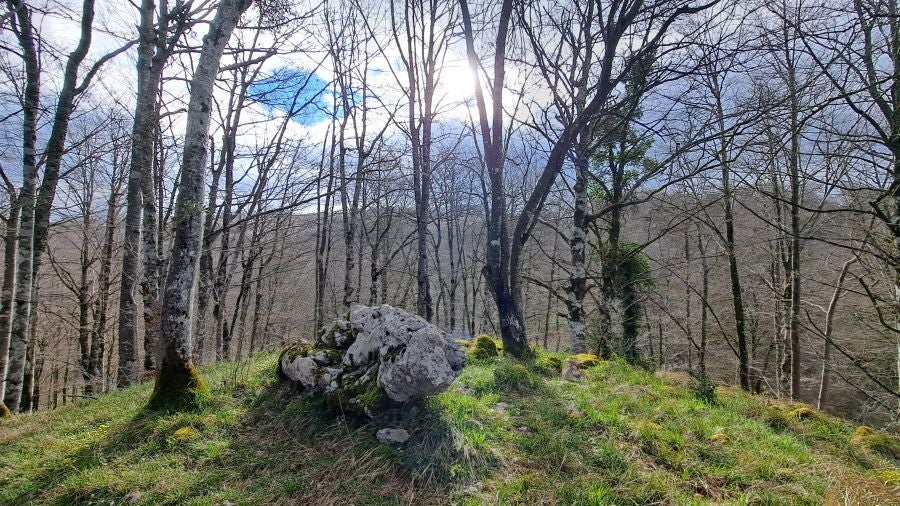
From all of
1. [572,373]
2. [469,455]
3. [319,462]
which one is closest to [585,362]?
[572,373]

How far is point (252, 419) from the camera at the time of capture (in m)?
3.96

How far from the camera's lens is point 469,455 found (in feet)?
10.1

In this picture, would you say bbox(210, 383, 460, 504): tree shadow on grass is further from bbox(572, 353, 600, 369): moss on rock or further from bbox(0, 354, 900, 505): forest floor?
bbox(572, 353, 600, 369): moss on rock

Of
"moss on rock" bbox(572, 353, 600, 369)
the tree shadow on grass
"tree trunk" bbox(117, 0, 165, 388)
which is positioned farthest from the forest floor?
"tree trunk" bbox(117, 0, 165, 388)

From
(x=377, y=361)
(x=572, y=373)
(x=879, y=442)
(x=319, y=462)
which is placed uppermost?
(x=377, y=361)

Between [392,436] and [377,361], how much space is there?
29.0 inches

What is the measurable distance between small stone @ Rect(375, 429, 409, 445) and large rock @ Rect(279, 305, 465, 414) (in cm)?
25

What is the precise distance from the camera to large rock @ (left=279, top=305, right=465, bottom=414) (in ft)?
11.0

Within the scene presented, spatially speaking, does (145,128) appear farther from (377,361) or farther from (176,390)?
(377,361)

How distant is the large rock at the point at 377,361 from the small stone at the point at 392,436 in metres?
0.25

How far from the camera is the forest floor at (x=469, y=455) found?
2715 millimetres

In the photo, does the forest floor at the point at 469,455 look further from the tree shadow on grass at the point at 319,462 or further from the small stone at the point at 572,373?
the small stone at the point at 572,373

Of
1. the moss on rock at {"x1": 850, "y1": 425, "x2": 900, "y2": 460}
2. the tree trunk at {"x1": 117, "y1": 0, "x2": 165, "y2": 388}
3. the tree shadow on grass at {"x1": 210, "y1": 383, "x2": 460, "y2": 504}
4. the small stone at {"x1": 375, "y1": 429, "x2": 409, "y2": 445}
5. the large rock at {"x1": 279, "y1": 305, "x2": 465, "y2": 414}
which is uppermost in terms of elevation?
the tree trunk at {"x1": 117, "y1": 0, "x2": 165, "y2": 388}

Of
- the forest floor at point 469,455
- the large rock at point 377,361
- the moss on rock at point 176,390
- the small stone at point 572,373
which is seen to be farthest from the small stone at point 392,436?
the small stone at point 572,373
